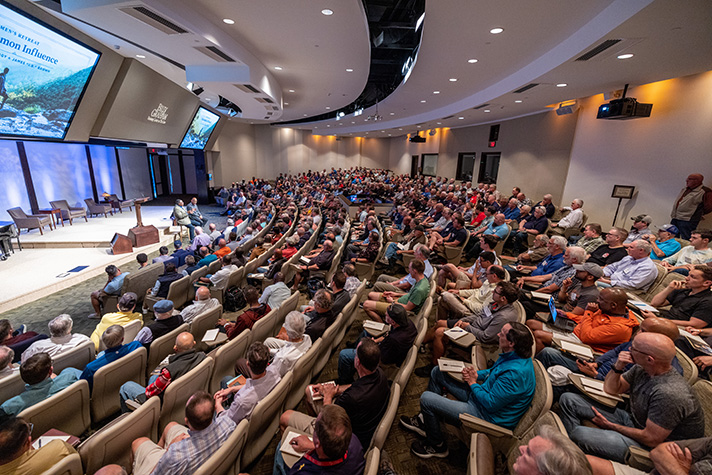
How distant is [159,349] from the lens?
3.04 m

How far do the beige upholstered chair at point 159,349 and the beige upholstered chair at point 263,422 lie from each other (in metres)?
1.56

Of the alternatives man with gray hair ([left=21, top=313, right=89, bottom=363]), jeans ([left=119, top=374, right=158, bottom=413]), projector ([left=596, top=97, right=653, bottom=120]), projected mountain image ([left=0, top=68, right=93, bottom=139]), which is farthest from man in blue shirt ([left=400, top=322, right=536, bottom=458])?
projected mountain image ([left=0, top=68, right=93, bottom=139])

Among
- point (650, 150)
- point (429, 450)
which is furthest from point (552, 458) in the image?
point (650, 150)

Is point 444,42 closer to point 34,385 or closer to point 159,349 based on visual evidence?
point 159,349

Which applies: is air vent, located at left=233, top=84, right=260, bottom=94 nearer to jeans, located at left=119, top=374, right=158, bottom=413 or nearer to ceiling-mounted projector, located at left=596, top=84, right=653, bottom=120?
jeans, located at left=119, top=374, right=158, bottom=413

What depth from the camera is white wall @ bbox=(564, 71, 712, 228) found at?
18.7 feet

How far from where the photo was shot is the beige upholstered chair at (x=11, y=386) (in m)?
2.32

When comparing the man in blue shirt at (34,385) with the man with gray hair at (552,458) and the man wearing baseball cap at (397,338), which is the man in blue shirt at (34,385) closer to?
the man wearing baseball cap at (397,338)

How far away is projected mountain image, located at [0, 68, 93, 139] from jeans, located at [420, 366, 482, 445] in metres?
9.29

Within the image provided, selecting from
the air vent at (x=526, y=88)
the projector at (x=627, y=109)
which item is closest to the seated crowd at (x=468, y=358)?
the projector at (x=627, y=109)

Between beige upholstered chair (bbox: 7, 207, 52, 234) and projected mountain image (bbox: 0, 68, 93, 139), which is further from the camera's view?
beige upholstered chair (bbox: 7, 207, 52, 234)

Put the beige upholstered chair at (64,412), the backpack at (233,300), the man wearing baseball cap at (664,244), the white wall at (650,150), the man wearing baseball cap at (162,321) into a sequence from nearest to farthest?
1. the beige upholstered chair at (64,412)
2. the man wearing baseball cap at (162,321)
3. the man wearing baseball cap at (664,244)
4. the backpack at (233,300)
5. the white wall at (650,150)

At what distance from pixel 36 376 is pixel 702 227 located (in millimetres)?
9949

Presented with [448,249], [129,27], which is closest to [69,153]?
[129,27]
